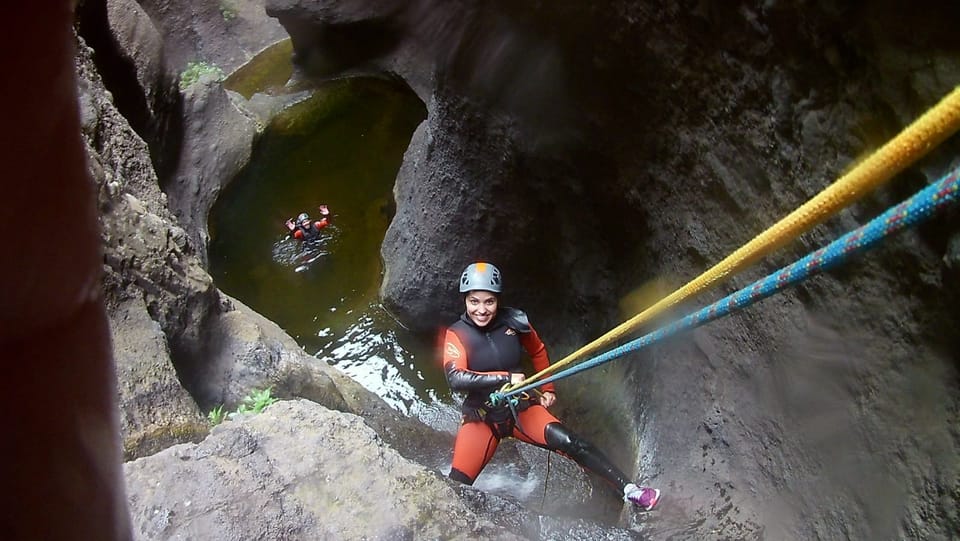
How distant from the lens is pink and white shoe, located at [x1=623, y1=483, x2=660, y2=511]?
359cm

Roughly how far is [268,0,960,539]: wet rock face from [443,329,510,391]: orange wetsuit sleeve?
1.00 metres

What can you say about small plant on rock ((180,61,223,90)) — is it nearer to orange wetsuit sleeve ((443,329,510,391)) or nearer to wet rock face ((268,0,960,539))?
wet rock face ((268,0,960,539))

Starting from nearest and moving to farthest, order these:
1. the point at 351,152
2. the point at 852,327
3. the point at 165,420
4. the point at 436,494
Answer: the point at 852,327
the point at 436,494
the point at 165,420
the point at 351,152

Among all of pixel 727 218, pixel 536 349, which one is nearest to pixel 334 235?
pixel 536 349

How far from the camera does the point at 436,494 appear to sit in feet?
8.52

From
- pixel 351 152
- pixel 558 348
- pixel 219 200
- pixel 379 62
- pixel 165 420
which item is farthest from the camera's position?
pixel 379 62

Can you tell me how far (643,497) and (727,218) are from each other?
1541 mm

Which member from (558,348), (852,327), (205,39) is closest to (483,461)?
(558,348)

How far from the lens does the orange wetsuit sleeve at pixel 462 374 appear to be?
4105mm

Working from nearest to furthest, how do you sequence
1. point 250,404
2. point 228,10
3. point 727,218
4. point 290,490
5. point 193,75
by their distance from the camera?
point 290,490 → point 727,218 → point 250,404 → point 193,75 → point 228,10

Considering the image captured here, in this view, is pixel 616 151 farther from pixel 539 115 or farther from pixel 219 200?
pixel 219 200

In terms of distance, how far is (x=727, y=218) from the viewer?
3.15 meters

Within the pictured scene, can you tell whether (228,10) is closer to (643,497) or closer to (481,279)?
(481,279)

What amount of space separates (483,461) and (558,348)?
1389 millimetres
